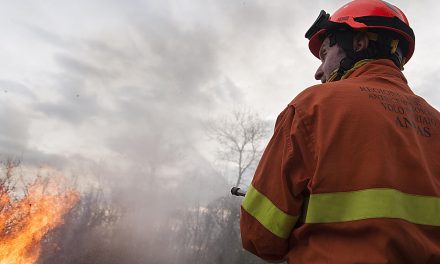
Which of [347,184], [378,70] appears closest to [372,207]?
[347,184]

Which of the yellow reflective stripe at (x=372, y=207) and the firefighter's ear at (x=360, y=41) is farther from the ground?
the firefighter's ear at (x=360, y=41)

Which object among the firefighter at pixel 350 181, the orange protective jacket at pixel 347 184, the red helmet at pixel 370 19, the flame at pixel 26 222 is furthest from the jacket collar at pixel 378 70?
the flame at pixel 26 222

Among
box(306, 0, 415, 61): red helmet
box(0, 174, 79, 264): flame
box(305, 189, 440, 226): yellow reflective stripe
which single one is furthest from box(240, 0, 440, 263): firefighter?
box(0, 174, 79, 264): flame

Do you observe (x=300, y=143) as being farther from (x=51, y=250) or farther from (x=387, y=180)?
(x=51, y=250)

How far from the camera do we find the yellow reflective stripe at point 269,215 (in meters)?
1.53

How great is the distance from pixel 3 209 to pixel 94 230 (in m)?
10.4

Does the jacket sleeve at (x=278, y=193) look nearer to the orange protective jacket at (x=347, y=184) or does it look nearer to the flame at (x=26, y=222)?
the orange protective jacket at (x=347, y=184)

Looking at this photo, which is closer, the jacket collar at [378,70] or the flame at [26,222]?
the jacket collar at [378,70]

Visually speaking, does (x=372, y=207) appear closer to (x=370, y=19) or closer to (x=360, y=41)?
(x=360, y=41)

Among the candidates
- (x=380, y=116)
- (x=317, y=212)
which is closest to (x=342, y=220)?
(x=317, y=212)

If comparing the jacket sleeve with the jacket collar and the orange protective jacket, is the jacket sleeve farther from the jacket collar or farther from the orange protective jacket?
the jacket collar

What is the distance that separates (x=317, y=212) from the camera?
143 cm

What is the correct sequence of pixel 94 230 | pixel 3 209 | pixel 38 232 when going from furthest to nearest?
pixel 94 230 → pixel 38 232 → pixel 3 209

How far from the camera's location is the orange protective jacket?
1.33 metres
